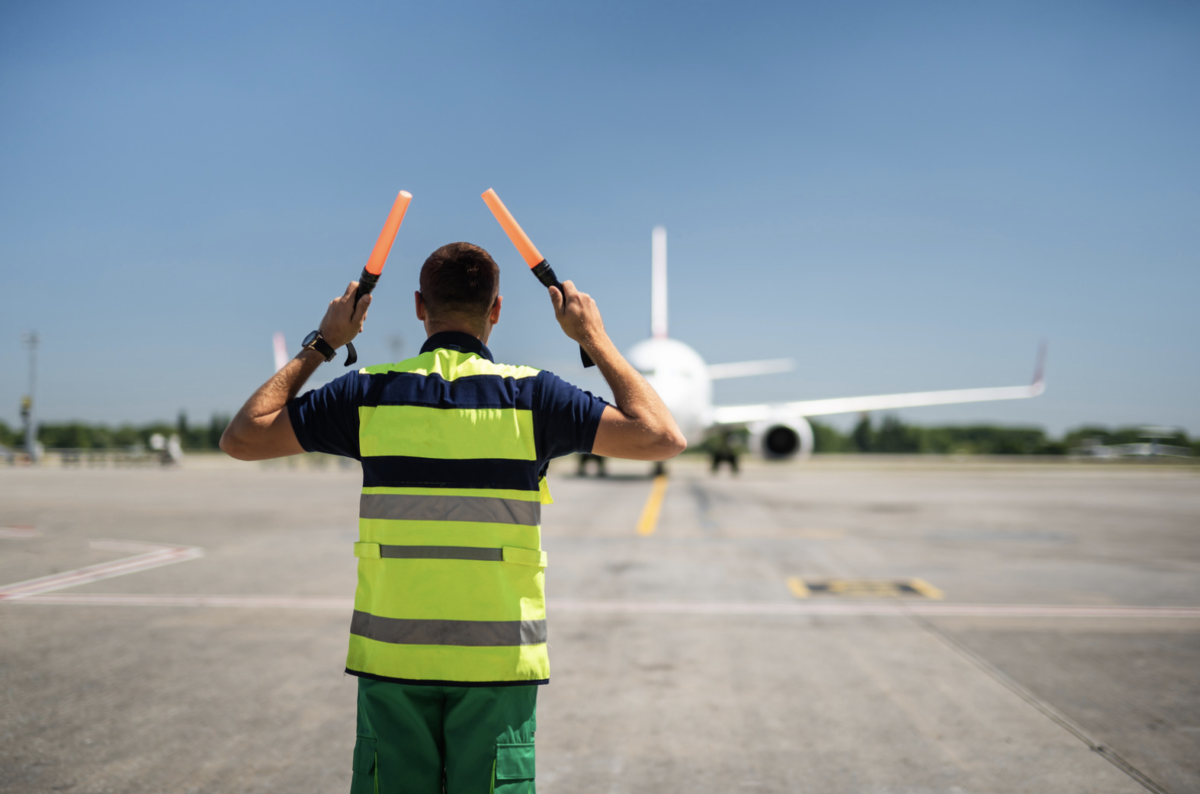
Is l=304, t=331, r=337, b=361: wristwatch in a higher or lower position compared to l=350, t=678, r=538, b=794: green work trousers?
higher

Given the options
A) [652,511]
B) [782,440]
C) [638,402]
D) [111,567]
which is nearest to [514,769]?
[638,402]

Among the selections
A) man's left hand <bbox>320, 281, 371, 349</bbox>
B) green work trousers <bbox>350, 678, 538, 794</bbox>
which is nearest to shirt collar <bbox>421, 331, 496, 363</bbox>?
man's left hand <bbox>320, 281, 371, 349</bbox>

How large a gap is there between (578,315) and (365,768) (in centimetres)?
121

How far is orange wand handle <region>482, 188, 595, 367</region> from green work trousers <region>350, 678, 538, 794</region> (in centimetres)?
87

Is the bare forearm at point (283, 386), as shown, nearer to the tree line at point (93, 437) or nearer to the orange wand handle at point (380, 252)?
the orange wand handle at point (380, 252)

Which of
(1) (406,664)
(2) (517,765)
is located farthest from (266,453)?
(2) (517,765)

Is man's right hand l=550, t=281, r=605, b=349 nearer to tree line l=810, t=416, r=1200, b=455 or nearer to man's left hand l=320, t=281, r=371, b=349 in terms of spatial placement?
man's left hand l=320, t=281, r=371, b=349

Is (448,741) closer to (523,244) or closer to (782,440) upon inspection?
(523,244)

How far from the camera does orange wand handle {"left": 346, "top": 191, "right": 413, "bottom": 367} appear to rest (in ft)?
6.32

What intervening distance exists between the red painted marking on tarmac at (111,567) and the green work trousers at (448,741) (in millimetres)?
6766

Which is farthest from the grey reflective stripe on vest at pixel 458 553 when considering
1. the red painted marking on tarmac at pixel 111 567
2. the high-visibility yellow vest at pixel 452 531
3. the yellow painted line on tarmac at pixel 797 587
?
the red painted marking on tarmac at pixel 111 567

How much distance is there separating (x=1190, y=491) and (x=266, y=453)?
30.1 metres

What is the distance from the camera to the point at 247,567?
28.1 ft

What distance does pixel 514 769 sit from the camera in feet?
5.82
